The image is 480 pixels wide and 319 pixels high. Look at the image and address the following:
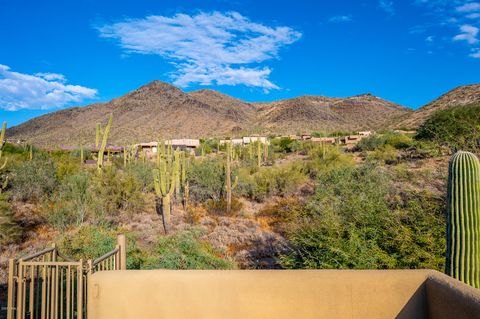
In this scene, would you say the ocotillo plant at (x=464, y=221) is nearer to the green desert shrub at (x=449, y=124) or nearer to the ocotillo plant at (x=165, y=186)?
the ocotillo plant at (x=165, y=186)

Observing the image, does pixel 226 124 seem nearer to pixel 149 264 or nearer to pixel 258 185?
Result: pixel 258 185

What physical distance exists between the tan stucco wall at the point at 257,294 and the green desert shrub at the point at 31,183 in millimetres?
14929

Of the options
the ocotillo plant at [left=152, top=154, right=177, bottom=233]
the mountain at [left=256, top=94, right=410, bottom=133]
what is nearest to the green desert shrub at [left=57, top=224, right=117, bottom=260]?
the ocotillo plant at [left=152, top=154, right=177, bottom=233]

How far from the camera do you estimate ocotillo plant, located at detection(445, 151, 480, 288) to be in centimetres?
511

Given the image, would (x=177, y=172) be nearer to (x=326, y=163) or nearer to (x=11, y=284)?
(x=326, y=163)

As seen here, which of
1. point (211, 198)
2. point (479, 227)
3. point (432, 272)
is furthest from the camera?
point (211, 198)

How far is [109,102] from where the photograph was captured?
8550 cm

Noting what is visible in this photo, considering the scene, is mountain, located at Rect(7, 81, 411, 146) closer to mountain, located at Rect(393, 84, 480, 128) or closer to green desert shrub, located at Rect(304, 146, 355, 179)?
mountain, located at Rect(393, 84, 480, 128)

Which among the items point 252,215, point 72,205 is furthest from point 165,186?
point 252,215

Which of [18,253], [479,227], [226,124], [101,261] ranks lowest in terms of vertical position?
[18,253]

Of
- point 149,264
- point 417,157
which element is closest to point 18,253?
point 149,264

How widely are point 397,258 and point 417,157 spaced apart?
21.1 m

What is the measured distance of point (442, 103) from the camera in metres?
52.4

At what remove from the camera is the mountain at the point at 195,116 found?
218 feet
